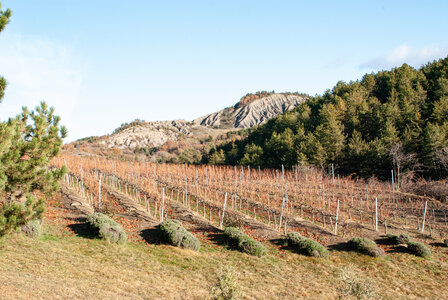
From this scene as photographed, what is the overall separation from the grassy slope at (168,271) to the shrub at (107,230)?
1.26 ft

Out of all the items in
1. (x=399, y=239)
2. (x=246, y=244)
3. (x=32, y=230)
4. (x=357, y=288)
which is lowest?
(x=399, y=239)

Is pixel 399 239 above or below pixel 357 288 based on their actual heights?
below

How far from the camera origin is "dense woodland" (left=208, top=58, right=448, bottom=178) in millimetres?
42969

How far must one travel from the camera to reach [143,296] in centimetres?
1043

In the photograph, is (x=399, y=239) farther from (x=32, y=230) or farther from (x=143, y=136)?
(x=143, y=136)

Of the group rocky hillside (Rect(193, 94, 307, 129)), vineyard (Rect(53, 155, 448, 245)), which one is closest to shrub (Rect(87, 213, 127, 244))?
vineyard (Rect(53, 155, 448, 245))

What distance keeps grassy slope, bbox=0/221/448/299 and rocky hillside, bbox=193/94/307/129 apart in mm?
160888

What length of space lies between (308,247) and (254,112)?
172m

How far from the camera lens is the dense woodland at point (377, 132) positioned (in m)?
43.0

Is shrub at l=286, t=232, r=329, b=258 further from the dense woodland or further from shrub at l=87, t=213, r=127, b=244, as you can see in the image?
the dense woodland

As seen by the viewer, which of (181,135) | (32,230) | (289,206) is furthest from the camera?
(181,135)

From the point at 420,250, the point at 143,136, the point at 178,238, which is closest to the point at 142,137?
the point at 143,136

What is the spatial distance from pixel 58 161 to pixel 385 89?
61261 mm

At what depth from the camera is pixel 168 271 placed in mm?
13516
